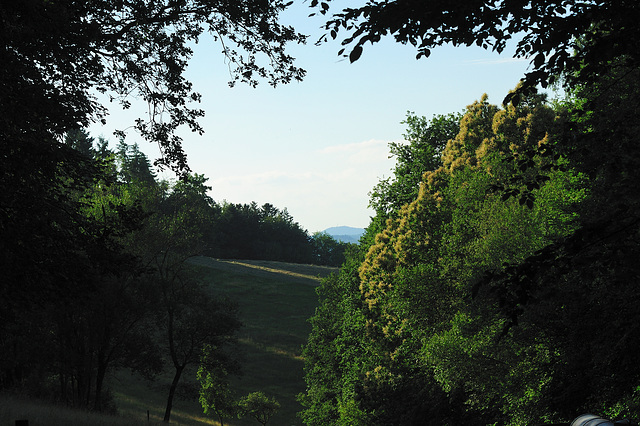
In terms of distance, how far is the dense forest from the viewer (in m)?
9.01

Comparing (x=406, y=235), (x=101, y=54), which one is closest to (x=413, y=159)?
(x=406, y=235)

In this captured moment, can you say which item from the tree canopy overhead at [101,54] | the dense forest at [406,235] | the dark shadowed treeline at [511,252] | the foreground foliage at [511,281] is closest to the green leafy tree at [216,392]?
the dense forest at [406,235]

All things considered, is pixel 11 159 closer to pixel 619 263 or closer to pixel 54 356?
pixel 619 263

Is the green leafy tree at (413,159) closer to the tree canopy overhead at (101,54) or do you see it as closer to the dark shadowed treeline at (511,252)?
the dark shadowed treeline at (511,252)

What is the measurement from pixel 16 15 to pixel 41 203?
353cm

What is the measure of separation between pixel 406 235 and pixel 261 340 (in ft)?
Result: 146

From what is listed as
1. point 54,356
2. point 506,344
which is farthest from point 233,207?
A: point 506,344

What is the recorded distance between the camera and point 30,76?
11602 mm

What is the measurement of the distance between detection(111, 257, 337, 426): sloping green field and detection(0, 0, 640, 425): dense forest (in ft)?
16.9

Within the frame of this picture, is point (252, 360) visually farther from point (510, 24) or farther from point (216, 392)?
point (510, 24)

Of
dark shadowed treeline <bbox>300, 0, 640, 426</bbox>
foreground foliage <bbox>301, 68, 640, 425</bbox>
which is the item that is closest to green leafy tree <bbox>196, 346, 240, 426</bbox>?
dark shadowed treeline <bbox>300, 0, 640, 426</bbox>

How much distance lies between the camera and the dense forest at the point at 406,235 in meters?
9.01

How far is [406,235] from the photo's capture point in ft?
113

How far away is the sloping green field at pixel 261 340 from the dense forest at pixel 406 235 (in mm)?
5148
